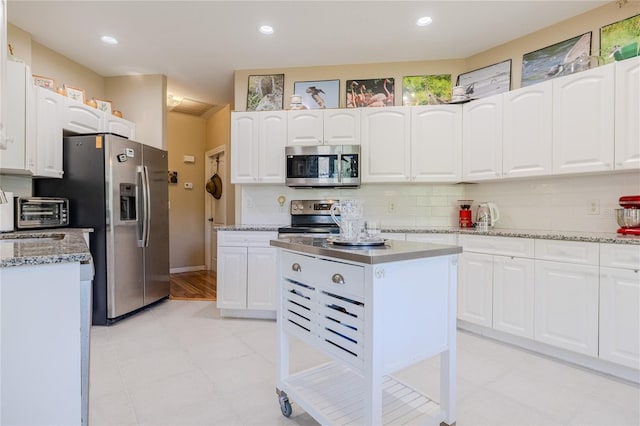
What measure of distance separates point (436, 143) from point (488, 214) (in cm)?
88

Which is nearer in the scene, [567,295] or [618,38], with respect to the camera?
[567,295]

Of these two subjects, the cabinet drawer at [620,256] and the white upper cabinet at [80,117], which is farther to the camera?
the white upper cabinet at [80,117]

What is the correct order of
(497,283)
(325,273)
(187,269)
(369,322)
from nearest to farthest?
(369,322)
(325,273)
(497,283)
(187,269)

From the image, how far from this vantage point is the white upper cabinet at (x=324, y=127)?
3.61 m

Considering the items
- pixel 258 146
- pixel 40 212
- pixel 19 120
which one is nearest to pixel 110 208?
pixel 40 212

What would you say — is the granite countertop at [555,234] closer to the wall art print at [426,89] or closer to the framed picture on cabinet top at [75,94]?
the wall art print at [426,89]

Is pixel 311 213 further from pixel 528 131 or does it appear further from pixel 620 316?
pixel 620 316

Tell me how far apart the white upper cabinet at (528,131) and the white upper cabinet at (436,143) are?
47 cm

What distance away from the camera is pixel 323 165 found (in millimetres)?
3514

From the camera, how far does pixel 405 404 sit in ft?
5.42

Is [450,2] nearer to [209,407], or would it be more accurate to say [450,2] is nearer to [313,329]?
[313,329]

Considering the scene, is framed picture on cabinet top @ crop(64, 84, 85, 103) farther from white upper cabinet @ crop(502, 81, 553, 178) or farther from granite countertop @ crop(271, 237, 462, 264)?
white upper cabinet @ crop(502, 81, 553, 178)

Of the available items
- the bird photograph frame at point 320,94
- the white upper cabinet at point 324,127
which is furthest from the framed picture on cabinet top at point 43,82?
the bird photograph frame at point 320,94

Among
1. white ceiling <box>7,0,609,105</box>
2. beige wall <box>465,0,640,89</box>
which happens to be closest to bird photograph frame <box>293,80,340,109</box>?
white ceiling <box>7,0,609,105</box>
